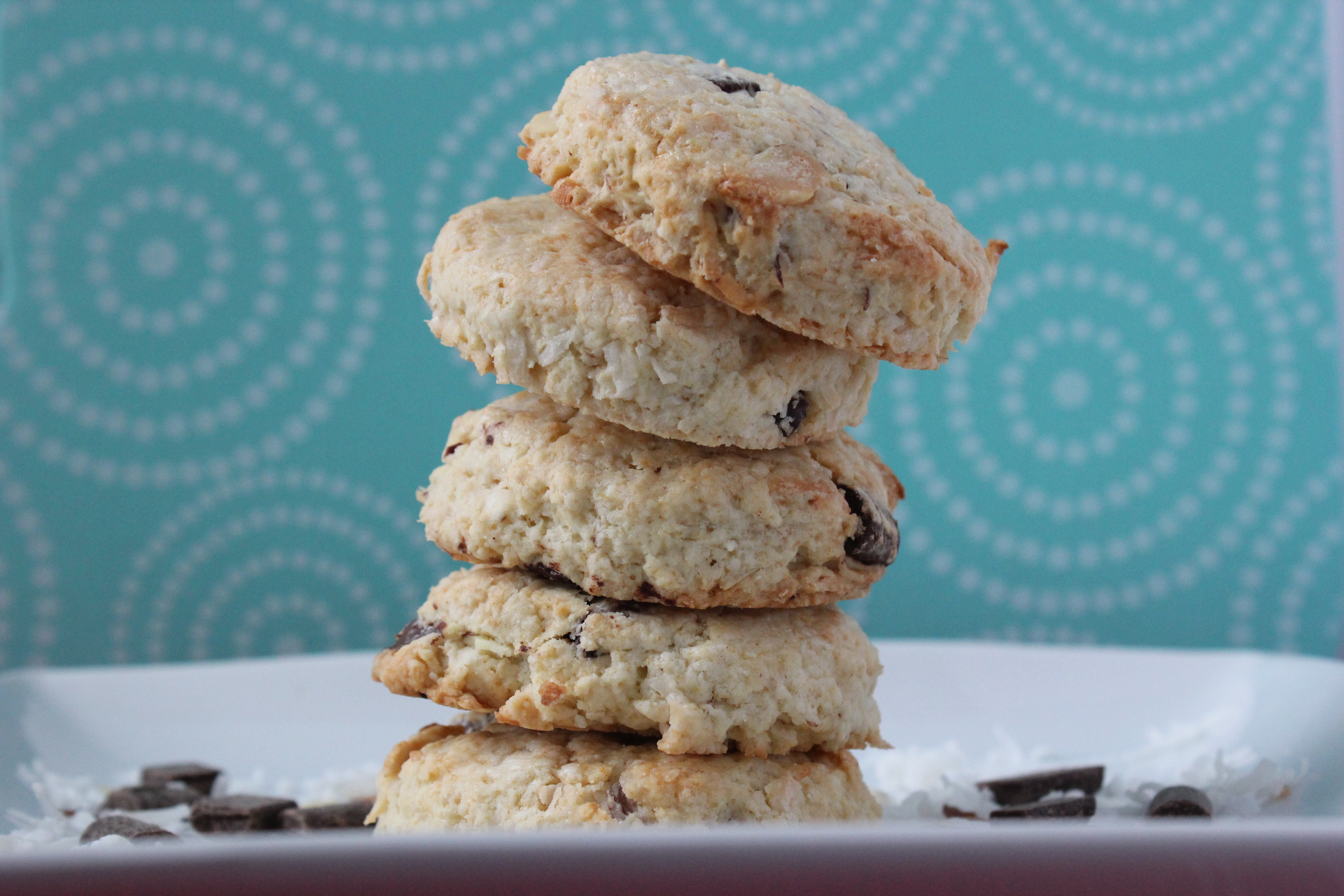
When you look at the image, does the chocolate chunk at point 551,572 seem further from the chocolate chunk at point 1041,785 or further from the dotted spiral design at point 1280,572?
the dotted spiral design at point 1280,572

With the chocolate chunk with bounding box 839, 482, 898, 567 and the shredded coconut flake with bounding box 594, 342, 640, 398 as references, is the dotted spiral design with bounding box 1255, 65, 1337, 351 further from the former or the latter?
the shredded coconut flake with bounding box 594, 342, 640, 398

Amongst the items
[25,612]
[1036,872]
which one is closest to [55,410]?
[25,612]

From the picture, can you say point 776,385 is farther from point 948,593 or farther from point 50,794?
point 948,593

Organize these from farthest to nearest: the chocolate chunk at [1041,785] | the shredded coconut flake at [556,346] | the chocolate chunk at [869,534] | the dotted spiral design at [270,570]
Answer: the dotted spiral design at [270,570] < the chocolate chunk at [1041,785] < the chocolate chunk at [869,534] < the shredded coconut flake at [556,346]

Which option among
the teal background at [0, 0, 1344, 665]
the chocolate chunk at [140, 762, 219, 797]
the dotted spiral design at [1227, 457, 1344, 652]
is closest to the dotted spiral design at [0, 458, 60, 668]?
the teal background at [0, 0, 1344, 665]

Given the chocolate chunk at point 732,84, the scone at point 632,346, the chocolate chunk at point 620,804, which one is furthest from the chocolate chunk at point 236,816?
the chocolate chunk at point 732,84
